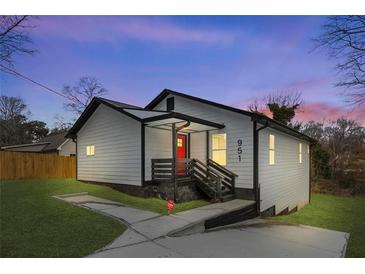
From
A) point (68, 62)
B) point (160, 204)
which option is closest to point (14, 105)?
point (68, 62)

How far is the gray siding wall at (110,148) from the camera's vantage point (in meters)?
10.3

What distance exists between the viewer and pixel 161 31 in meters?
7.64

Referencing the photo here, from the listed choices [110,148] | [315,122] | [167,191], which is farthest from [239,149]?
[315,122]

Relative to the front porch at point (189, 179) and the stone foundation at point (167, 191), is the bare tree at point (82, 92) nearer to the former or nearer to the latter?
the stone foundation at point (167, 191)

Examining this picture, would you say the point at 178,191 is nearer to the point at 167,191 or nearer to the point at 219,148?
the point at 167,191

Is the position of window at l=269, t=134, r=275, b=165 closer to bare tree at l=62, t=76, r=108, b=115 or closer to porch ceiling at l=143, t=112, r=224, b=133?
porch ceiling at l=143, t=112, r=224, b=133

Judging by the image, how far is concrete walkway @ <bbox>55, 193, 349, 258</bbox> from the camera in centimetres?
475

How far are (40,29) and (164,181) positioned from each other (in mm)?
6384

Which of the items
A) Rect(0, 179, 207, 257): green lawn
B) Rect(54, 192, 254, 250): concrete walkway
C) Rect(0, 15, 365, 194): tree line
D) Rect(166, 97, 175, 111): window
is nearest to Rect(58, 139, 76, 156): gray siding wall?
Rect(0, 15, 365, 194): tree line

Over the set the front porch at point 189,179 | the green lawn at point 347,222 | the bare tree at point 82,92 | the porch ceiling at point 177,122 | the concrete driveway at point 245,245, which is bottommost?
the green lawn at point 347,222

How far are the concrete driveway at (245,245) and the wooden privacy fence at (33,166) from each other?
12503mm

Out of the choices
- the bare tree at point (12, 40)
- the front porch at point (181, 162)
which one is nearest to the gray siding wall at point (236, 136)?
the front porch at point (181, 162)

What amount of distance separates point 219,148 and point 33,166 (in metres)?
10.8
